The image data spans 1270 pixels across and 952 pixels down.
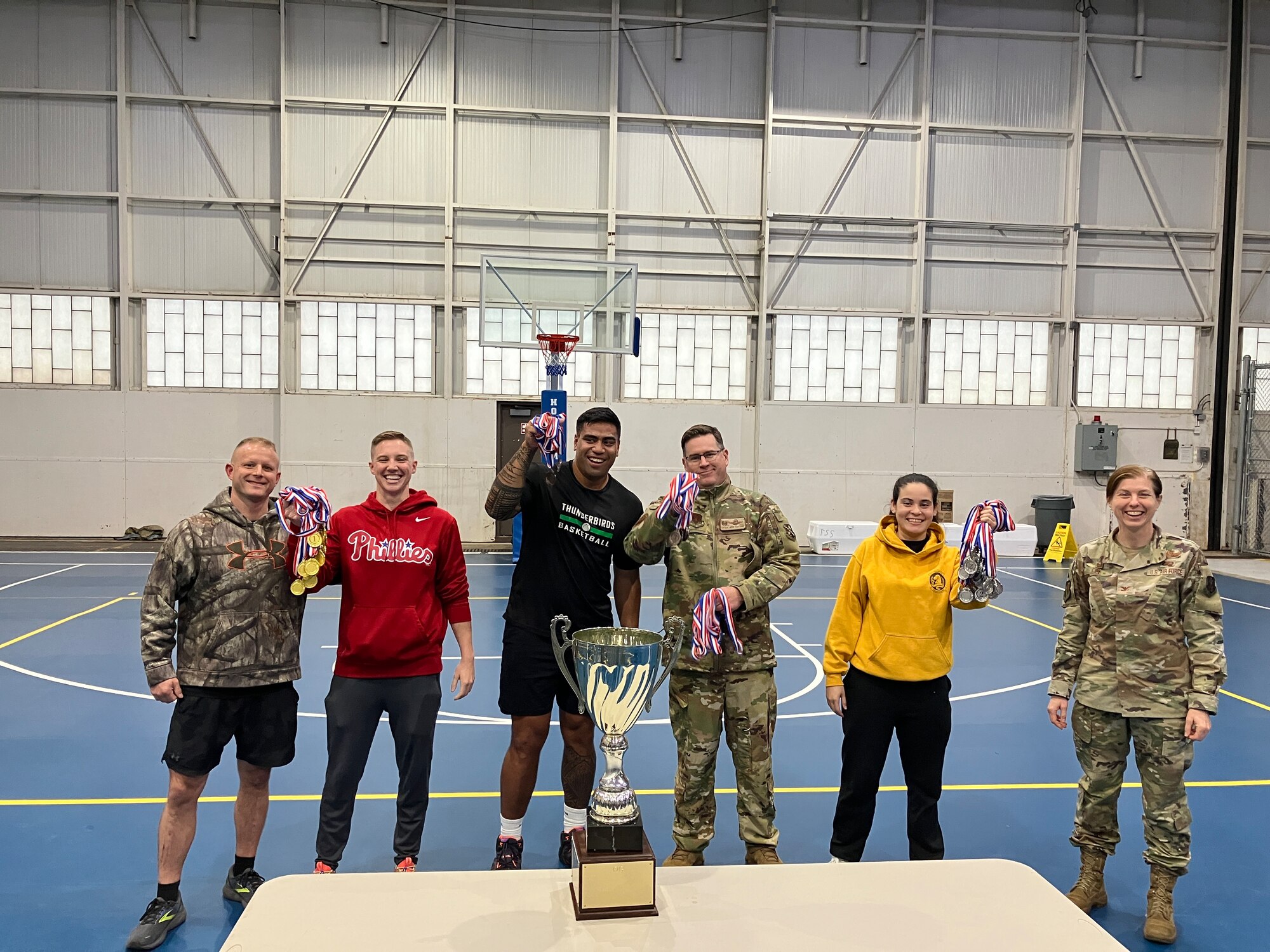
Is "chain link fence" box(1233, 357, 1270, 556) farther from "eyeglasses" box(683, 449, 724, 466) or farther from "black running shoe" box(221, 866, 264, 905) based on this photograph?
"black running shoe" box(221, 866, 264, 905)

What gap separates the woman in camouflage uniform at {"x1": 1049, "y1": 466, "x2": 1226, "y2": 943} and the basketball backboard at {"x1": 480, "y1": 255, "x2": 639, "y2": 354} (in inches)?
438

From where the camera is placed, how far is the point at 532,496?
4344 millimetres

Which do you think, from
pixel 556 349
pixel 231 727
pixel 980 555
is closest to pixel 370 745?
pixel 231 727

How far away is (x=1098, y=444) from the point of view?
17.7 meters

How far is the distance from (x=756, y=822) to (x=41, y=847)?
3520mm

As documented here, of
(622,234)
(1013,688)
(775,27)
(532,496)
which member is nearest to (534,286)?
(622,234)

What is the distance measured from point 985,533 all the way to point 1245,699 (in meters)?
5.66

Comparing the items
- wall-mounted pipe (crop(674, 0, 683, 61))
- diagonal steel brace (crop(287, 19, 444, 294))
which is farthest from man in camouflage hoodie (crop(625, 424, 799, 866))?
Result: wall-mounted pipe (crop(674, 0, 683, 61))

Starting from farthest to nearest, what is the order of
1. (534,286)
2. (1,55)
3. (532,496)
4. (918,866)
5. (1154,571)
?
1. (1,55)
2. (534,286)
3. (532,496)
4. (1154,571)
5. (918,866)

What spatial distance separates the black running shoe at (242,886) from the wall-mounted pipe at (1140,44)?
65.9 feet

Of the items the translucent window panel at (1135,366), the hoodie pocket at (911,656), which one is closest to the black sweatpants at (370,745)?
the hoodie pocket at (911,656)

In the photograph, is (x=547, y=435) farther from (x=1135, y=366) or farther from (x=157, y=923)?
(x=1135, y=366)

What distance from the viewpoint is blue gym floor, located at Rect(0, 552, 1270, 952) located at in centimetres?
418

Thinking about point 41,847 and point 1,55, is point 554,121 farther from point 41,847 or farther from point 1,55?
point 41,847
